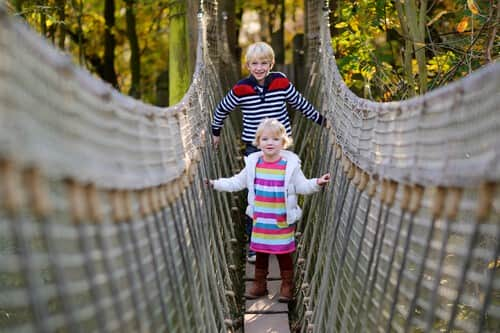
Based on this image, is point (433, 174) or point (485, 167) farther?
point (433, 174)

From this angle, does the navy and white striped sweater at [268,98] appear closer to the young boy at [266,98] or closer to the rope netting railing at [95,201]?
the young boy at [266,98]

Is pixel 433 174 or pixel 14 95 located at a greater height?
pixel 14 95

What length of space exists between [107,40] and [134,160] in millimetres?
7159

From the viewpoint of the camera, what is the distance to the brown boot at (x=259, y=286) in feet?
10.5

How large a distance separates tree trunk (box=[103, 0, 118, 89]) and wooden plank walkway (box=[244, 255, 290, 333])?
220 inches

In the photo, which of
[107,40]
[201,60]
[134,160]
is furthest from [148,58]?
[134,160]

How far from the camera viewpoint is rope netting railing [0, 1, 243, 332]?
4.21 feet

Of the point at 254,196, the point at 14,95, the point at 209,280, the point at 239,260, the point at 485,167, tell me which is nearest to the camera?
the point at 14,95

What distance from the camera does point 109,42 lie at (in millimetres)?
8828

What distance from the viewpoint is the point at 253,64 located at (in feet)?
11.4

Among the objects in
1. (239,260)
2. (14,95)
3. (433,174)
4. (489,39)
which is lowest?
(239,260)

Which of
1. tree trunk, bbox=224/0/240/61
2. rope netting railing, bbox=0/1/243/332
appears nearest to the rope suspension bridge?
rope netting railing, bbox=0/1/243/332

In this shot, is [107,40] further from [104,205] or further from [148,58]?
[104,205]

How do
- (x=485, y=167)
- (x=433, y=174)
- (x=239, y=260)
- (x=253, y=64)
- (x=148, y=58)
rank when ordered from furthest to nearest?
1. (x=148, y=58)
2. (x=239, y=260)
3. (x=253, y=64)
4. (x=433, y=174)
5. (x=485, y=167)
